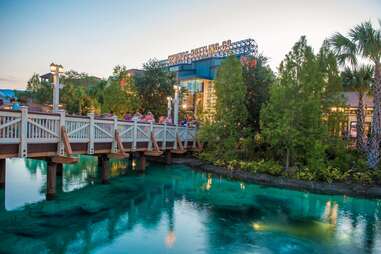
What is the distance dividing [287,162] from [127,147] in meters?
9.20

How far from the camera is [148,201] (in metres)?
13.2

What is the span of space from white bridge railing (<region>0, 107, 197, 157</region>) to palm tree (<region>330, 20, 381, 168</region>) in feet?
39.8

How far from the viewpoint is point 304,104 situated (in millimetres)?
16953

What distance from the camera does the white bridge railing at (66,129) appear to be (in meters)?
9.76

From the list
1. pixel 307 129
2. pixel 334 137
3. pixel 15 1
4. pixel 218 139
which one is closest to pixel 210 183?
pixel 218 139

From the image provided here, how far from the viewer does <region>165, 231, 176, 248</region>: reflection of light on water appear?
8617 millimetres

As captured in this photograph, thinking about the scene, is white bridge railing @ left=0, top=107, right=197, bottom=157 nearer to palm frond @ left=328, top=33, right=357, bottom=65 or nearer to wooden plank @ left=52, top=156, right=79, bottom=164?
wooden plank @ left=52, top=156, right=79, bottom=164

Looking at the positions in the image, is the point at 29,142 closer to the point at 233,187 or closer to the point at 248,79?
the point at 233,187

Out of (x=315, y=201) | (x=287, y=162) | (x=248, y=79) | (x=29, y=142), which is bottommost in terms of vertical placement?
(x=315, y=201)

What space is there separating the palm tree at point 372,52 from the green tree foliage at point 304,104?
122cm

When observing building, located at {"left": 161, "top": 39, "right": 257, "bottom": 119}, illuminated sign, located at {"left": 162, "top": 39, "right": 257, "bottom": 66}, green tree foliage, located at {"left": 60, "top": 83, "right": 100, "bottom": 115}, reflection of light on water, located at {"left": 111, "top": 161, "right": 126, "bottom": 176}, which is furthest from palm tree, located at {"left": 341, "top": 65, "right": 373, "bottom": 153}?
illuminated sign, located at {"left": 162, "top": 39, "right": 257, "bottom": 66}

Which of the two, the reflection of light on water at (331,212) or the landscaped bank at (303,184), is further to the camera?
the landscaped bank at (303,184)

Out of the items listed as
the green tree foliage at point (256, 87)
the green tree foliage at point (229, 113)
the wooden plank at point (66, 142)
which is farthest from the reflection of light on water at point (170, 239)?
the green tree foliage at point (256, 87)

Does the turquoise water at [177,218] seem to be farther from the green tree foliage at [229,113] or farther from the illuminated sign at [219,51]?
the illuminated sign at [219,51]
